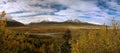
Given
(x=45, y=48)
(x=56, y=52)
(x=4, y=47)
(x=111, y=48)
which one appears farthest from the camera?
(x=45, y=48)

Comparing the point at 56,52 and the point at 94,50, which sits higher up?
the point at 94,50

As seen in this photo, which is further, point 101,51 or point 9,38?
point 101,51

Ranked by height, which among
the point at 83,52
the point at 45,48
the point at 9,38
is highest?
the point at 9,38

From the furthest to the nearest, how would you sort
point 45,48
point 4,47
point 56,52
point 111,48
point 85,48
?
1. point 45,48
2. point 56,52
3. point 85,48
4. point 111,48
5. point 4,47

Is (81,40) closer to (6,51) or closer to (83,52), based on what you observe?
(83,52)

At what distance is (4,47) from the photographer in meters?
47.7

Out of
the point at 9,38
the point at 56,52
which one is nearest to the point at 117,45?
the point at 9,38

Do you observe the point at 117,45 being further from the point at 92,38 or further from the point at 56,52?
the point at 56,52

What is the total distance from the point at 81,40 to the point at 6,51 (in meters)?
17.0

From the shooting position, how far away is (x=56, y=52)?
134 metres

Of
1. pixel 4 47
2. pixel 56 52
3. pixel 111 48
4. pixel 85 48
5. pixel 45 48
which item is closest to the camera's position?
pixel 4 47

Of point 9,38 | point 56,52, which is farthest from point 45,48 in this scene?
point 9,38

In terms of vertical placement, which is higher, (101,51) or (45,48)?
(101,51)

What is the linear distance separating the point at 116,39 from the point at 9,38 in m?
18.7
